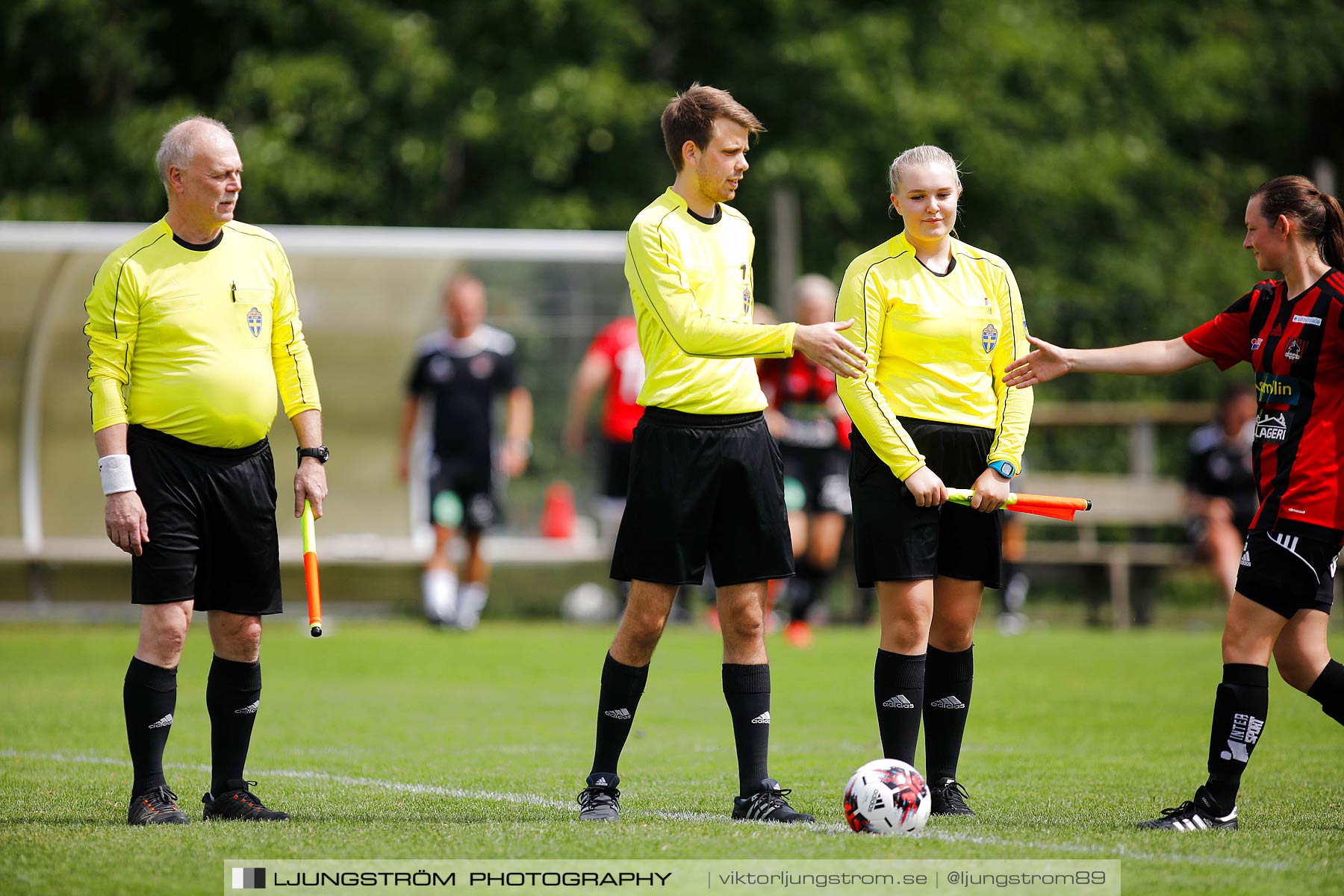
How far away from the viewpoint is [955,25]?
20.3 metres

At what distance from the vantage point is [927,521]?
5.35 m

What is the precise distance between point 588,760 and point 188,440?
7.88ft

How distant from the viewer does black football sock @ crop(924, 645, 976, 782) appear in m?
5.60

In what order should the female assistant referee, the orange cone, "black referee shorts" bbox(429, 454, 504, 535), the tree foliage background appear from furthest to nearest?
the tree foliage background
the orange cone
"black referee shorts" bbox(429, 454, 504, 535)
the female assistant referee

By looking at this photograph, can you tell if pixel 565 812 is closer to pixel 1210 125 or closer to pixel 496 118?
pixel 496 118

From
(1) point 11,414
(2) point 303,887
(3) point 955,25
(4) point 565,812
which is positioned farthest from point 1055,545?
(2) point 303,887

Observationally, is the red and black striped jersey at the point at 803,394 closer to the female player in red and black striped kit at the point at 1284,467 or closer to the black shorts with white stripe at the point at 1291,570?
the female player in red and black striped kit at the point at 1284,467

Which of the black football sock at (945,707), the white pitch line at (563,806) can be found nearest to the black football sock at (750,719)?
the white pitch line at (563,806)

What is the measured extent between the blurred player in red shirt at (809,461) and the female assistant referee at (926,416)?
6797 mm

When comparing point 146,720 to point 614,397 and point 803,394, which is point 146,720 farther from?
point 614,397

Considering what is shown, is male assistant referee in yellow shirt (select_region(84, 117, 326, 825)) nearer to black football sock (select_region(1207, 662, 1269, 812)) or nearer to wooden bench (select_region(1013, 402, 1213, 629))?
black football sock (select_region(1207, 662, 1269, 812))

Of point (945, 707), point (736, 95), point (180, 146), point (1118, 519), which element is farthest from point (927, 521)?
point (736, 95)

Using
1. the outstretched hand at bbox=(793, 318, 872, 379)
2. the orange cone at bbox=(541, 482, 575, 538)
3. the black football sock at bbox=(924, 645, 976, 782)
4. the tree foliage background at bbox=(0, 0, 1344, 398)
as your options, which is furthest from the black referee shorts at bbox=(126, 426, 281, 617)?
the tree foliage background at bbox=(0, 0, 1344, 398)

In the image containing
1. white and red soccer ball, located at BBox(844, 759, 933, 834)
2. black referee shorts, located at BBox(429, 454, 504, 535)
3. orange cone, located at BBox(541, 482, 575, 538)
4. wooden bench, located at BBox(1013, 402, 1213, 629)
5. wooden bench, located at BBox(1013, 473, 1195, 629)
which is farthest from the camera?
orange cone, located at BBox(541, 482, 575, 538)
